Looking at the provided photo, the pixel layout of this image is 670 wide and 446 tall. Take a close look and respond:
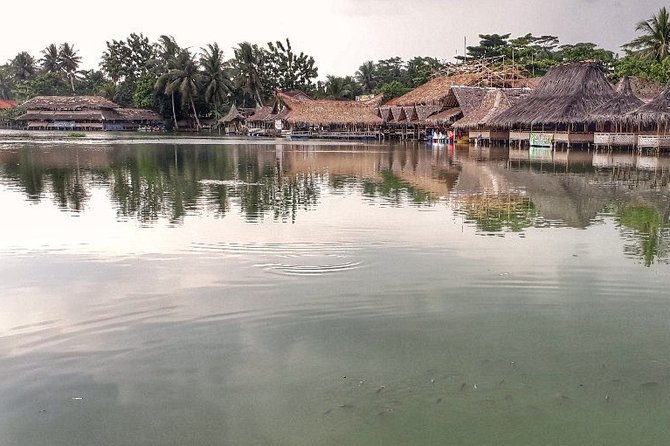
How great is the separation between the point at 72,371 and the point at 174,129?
65.6 m

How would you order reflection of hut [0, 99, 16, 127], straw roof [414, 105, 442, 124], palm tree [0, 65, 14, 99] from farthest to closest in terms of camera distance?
1. palm tree [0, 65, 14, 99]
2. reflection of hut [0, 99, 16, 127]
3. straw roof [414, 105, 442, 124]

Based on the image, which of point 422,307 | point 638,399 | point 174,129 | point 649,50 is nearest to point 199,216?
point 422,307

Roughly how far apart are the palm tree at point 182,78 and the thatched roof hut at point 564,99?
36406 mm

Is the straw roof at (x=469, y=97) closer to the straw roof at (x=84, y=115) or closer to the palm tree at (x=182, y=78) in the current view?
the palm tree at (x=182, y=78)

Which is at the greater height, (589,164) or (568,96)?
(568,96)

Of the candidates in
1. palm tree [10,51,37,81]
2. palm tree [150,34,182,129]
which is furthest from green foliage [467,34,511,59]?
palm tree [10,51,37,81]

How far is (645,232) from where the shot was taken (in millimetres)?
9102

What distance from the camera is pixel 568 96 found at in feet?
100

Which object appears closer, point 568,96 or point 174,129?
point 568,96

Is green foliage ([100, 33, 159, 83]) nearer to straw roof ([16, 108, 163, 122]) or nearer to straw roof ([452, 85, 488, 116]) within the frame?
straw roof ([16, 108, 163, 122])

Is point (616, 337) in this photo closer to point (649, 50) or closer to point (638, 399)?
point (638, 399)

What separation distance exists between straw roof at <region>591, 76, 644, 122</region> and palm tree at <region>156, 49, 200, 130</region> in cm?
4222

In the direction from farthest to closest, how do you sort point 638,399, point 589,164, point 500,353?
1. point 589,164
2. point 500,353
3. point 638,399

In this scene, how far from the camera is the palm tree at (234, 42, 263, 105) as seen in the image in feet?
200
